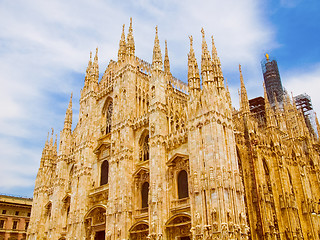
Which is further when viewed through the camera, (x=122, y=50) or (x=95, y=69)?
(x=95, y=69)

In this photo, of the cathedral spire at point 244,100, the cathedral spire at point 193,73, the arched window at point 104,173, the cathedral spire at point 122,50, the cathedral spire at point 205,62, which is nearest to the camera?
the cathedral spire at point 205,62

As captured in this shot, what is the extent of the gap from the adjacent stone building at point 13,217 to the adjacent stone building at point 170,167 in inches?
484

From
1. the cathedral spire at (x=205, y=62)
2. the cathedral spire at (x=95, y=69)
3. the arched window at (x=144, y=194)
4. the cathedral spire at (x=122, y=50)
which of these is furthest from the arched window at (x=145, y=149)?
the cathedral spire at (x=95, y=69)

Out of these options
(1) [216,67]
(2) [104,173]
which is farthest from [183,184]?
(2) [104,173]

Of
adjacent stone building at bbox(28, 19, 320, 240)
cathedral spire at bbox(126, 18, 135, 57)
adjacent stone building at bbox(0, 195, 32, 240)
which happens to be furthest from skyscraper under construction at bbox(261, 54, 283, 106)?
adjacent stone building at bbox(0, 195, 32, 240)

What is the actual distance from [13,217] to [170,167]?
41.3m

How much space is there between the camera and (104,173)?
124 ft

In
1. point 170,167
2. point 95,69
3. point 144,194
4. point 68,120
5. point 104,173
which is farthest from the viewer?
point 68,120

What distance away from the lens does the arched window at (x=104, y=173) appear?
123 feet

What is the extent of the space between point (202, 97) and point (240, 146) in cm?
802

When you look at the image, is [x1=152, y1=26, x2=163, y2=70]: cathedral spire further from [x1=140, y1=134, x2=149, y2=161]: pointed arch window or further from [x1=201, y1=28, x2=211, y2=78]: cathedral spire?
[x1=140, y1=134, x2=149, y2=161]: pointed arch window

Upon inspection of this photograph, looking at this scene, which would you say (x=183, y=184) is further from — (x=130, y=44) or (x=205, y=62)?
(x=130, y=44)

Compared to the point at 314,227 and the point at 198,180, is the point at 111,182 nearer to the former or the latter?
the point at 198,180

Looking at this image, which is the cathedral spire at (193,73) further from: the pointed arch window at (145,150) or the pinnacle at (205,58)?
the pointed arch window at (145,150)
